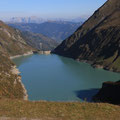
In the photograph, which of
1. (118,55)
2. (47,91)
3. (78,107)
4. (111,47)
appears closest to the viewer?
(78,107)

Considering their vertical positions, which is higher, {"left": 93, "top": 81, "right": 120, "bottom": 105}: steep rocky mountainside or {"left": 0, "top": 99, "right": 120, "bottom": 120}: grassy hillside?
{"left": 0, "top": 99, "right": 120, "bottom": 120}: grassy hillside

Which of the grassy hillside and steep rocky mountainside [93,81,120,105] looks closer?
the grassy hillside

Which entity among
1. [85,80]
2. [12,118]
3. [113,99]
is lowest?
[85,80]

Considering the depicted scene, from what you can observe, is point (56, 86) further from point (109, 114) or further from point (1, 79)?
point (109, 114)

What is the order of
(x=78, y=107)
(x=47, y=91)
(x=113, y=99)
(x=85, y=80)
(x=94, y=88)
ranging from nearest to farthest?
(x=78, y=107), (x=113, y=99), (x=47, y=91), (x=94, y=88), (x=85, y=80)

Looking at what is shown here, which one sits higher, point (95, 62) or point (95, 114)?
point (95, 114)

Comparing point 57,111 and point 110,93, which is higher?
point 57,111

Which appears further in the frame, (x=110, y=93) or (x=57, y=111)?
(x=110, y=93)

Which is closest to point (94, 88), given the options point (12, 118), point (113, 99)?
point (113, 99)

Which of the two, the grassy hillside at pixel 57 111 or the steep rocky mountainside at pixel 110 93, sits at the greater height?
the grassy hillside at pixel 57 111

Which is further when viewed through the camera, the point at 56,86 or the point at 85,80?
the point at 85,80

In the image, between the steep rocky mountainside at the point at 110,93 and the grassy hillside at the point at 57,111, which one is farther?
the steep rocky mountainside at the point at 110,93
